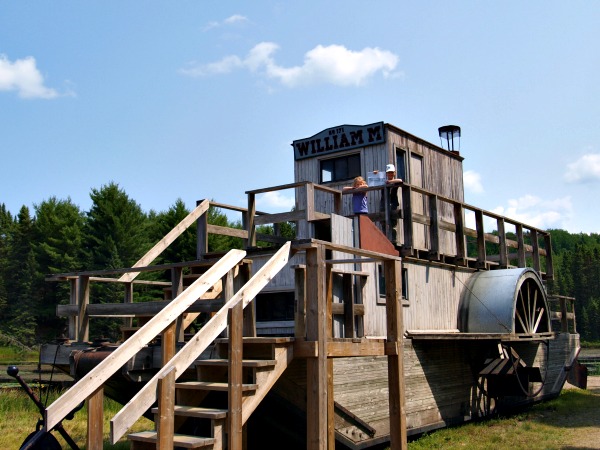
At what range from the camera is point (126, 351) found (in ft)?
19.7

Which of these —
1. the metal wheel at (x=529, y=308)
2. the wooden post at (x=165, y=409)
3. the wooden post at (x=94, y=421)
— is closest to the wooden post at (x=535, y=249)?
the metal wheel at (x=529, y=308)

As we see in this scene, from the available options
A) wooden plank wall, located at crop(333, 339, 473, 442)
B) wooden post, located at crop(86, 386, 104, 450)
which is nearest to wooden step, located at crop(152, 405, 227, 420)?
wooden post, located at crop(86, 386, 104, 450)

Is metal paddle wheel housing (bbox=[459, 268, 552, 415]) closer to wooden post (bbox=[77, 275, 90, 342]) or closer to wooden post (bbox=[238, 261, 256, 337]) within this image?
wooden post (bbox=[238, 261, 256, 337])

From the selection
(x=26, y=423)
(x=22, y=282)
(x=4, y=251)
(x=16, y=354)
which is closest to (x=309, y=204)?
(x=26, y=423)

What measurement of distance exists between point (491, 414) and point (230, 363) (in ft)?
31.7

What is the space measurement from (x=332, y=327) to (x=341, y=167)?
5621 millimetres

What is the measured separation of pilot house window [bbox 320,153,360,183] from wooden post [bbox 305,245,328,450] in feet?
21.6

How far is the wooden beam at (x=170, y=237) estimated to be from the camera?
36.6ft

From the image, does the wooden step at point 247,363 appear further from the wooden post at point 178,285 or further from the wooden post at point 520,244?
the wooden post at point 520,244

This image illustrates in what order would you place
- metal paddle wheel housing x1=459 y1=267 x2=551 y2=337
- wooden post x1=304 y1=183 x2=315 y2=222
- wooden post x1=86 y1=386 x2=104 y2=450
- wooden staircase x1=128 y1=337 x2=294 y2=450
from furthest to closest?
1. metal paddle wheel housing x1=459 y1=267 x2=551 y2=337
2. wooden post x1=304 y1=183 x2=315 y2=222
3. wooden post x1=86 y1=386 x2=104 y2=450
4. wooden staircase x1=128 y1=337 x2=294 y2=450

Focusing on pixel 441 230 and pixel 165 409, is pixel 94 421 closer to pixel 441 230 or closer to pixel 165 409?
pixel 165 409

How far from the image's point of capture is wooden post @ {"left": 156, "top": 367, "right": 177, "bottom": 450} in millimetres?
5785

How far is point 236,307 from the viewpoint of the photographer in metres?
6.67

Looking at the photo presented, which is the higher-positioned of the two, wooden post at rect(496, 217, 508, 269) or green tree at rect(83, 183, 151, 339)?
green tree at rect(83, 183, 151, 339)
